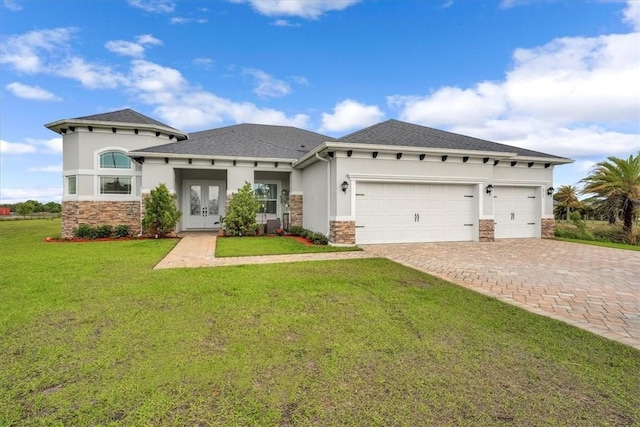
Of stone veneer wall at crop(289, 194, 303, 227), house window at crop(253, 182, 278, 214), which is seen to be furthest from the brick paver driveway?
house window at crop(253, 182, 278, 214)

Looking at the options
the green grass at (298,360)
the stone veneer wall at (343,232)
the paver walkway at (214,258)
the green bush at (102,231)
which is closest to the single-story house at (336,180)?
the stone veneer wall at (343,232)

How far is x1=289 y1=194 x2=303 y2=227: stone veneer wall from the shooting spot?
1460cm

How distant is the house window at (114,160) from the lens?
1391cm

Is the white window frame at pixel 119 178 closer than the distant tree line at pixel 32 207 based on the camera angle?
Yes

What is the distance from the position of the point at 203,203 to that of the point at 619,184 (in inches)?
774

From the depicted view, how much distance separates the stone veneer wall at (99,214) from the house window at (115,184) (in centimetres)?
56

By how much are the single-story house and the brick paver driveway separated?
4.33 ft

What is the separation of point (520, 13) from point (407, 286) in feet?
Answer: 39.0

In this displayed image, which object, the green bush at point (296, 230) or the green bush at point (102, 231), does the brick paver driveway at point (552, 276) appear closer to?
the green bush at point (296, 230)

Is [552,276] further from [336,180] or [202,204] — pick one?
[202,204]

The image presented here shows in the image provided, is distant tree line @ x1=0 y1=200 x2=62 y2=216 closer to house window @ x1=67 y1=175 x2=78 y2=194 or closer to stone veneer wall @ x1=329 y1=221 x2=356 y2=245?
house window @ x1=67 y1=175 x2=78 y2=194

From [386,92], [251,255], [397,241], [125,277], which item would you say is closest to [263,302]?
[125,277]

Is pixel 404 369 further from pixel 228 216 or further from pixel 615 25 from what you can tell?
pixel 615 25

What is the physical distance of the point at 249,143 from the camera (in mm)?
15344
